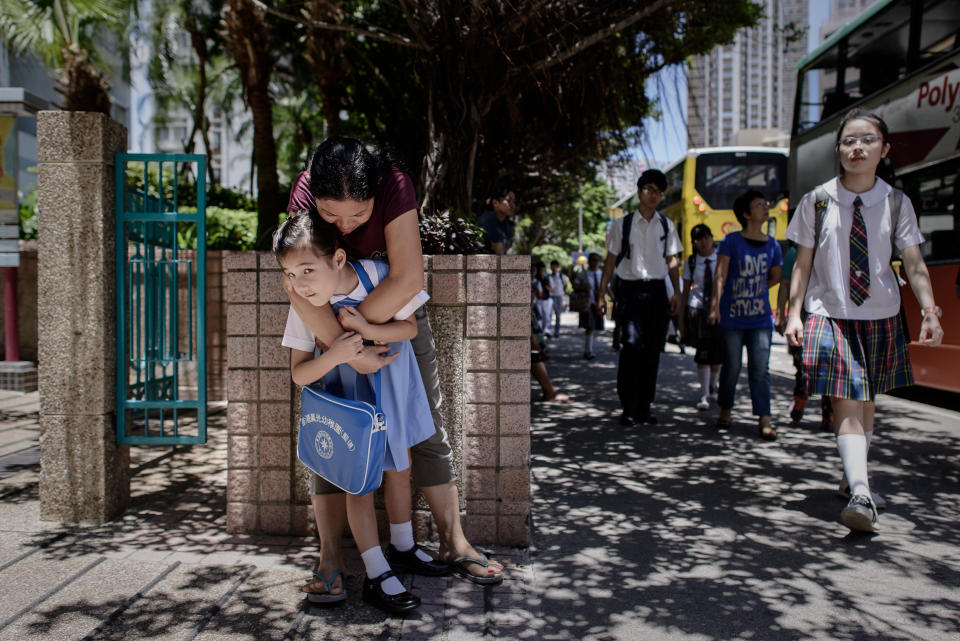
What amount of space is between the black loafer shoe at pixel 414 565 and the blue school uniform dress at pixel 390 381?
→ 0.41m

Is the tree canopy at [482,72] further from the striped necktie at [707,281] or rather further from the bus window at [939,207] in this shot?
the bus window at [939,207]

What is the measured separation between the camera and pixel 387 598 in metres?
2.69

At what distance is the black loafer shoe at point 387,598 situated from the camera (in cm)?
267

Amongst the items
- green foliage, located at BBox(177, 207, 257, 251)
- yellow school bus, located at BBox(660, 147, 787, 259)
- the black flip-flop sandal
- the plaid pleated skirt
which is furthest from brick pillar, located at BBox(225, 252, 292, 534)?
yellow school bus, located at BBox(660, 147, 787, 259)

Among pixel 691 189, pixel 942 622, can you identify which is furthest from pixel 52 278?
pixel 691 189

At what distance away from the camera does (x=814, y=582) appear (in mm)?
3047

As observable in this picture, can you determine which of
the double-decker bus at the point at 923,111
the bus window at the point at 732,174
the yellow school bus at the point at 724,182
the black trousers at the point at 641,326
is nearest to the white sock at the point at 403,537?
the black trousers at the point at 641,326

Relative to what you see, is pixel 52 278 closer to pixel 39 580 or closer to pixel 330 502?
pixel 39 580

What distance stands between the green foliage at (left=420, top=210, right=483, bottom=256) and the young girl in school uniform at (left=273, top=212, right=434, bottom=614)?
806mm

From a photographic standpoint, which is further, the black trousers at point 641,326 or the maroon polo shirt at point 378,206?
the black trousers at point 641,326

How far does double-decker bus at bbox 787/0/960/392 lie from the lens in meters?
6.85

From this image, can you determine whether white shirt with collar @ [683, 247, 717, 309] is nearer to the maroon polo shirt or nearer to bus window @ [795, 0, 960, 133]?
bus window @ [795, 0, 960, 133]

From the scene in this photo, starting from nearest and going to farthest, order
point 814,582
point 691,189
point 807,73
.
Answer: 1. point 814,582
2. point 807,73
3. point 691,189

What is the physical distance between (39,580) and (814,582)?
3.05m
